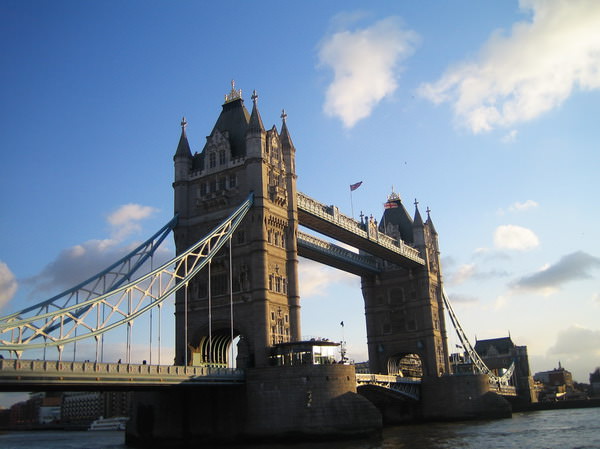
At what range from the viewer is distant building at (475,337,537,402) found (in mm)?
142337

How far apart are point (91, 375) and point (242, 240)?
78.6ft

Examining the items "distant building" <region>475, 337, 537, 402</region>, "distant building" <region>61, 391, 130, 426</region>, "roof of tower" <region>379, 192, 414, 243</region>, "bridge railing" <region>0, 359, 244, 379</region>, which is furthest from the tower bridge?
"distant building" <region>61, 391, 130, 426</region>

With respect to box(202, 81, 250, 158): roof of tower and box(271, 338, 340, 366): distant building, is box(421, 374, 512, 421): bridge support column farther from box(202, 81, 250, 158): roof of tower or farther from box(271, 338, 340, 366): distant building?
box(202, 81, 250, 158): roof of tower

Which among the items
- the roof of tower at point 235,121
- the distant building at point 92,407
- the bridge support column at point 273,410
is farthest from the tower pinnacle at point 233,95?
the distant building at point 92,407

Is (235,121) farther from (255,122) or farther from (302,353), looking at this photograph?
(302,353)

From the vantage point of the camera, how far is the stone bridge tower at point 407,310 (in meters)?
95.7

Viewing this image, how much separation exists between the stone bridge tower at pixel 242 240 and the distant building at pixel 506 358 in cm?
8637

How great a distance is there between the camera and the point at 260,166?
63.2 metres

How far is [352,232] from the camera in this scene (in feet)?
260

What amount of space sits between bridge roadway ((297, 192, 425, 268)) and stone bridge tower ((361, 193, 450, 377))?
3.24 metres

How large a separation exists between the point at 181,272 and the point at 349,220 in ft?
78.9

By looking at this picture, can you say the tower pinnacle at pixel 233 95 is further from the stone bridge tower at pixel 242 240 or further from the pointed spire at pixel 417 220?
the pointed spire at pixel 417 220

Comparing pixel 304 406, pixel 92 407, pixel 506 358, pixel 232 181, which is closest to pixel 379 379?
pixel 304 406

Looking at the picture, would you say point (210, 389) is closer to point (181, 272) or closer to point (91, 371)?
point (181, 272)
